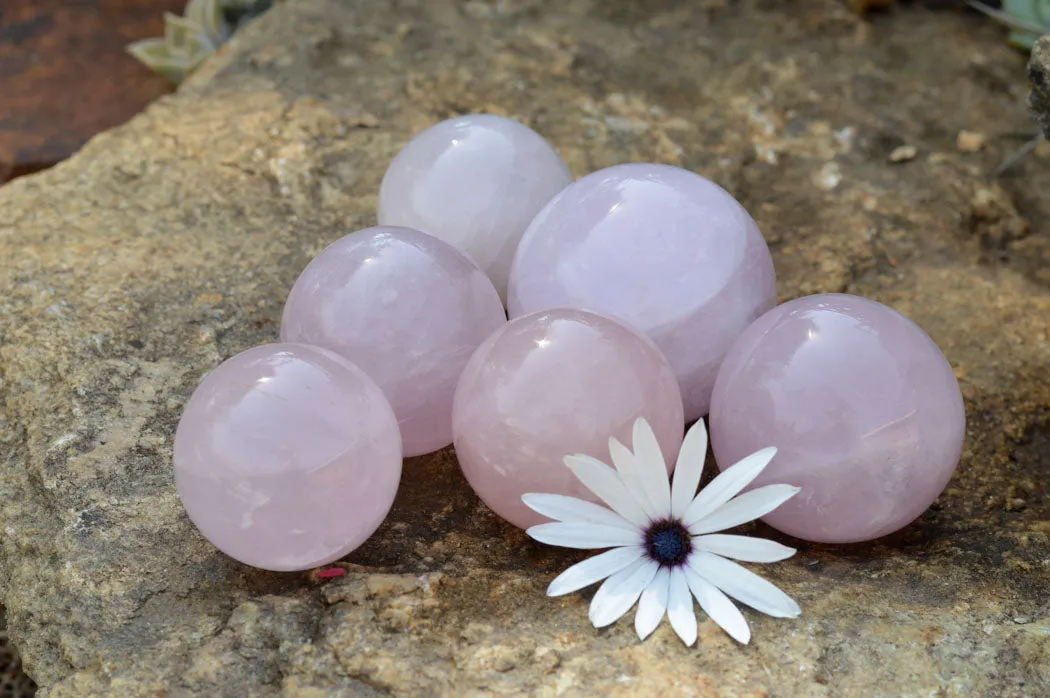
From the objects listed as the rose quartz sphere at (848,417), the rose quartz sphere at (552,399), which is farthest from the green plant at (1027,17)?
the rose quartz sphere at (552,399)

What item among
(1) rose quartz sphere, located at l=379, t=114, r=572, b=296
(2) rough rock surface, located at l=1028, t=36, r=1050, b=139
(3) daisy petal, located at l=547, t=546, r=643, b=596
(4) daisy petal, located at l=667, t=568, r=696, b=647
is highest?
(2) rough rock surface, located at l=1028, t=36, r=1050, b=139

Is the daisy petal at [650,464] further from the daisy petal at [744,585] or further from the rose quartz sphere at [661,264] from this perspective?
the rose quartz sphere at [661,264]

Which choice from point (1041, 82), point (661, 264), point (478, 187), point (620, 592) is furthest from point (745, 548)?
point (1041, 82)

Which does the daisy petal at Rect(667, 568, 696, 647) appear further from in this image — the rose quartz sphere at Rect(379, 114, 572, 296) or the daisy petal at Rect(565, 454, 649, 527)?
the rose quartz sphere at Rect(379, 114, 572, 296)

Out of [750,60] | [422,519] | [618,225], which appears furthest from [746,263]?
[750,60]

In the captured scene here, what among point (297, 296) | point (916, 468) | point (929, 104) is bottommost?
point (929, 104)

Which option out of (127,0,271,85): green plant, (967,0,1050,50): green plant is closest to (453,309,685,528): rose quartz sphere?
(967,0,1050,50): green plant

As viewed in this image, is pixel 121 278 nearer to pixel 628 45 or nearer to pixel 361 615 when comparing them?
pixel 361 615
